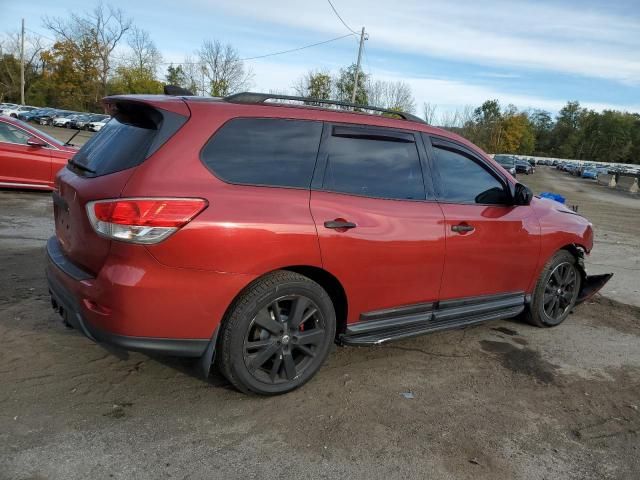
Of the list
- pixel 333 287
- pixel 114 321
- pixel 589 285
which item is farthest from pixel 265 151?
pixel 589 285

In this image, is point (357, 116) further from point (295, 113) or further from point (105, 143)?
point (105, 143)

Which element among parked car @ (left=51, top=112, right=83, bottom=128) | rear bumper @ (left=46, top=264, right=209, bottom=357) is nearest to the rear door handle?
rear bumper @ (left=46, top=264, right=209, bottom=357)

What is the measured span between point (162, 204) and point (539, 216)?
3363mm

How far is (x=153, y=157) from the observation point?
9.84ft

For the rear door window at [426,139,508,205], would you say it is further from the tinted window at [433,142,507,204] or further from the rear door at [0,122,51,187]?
the rear door at [0,122,51,187]

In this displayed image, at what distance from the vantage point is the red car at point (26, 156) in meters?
9.97

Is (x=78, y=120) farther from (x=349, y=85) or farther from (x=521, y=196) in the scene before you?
(x=521, y=196)

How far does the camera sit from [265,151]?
331 centimetres

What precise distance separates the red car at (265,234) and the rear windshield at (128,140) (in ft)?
0.04

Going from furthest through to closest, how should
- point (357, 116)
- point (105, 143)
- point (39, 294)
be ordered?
point (39, 294)
point (357, 116)
point (105, 143)

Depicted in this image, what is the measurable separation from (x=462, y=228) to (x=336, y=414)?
1684mm

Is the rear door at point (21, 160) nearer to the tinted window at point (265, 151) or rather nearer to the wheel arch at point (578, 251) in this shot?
the tinted window at point (265, 151)

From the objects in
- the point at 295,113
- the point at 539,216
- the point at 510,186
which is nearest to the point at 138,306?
the point at 295,113

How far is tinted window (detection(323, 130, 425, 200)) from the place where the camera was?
3.56 metres
